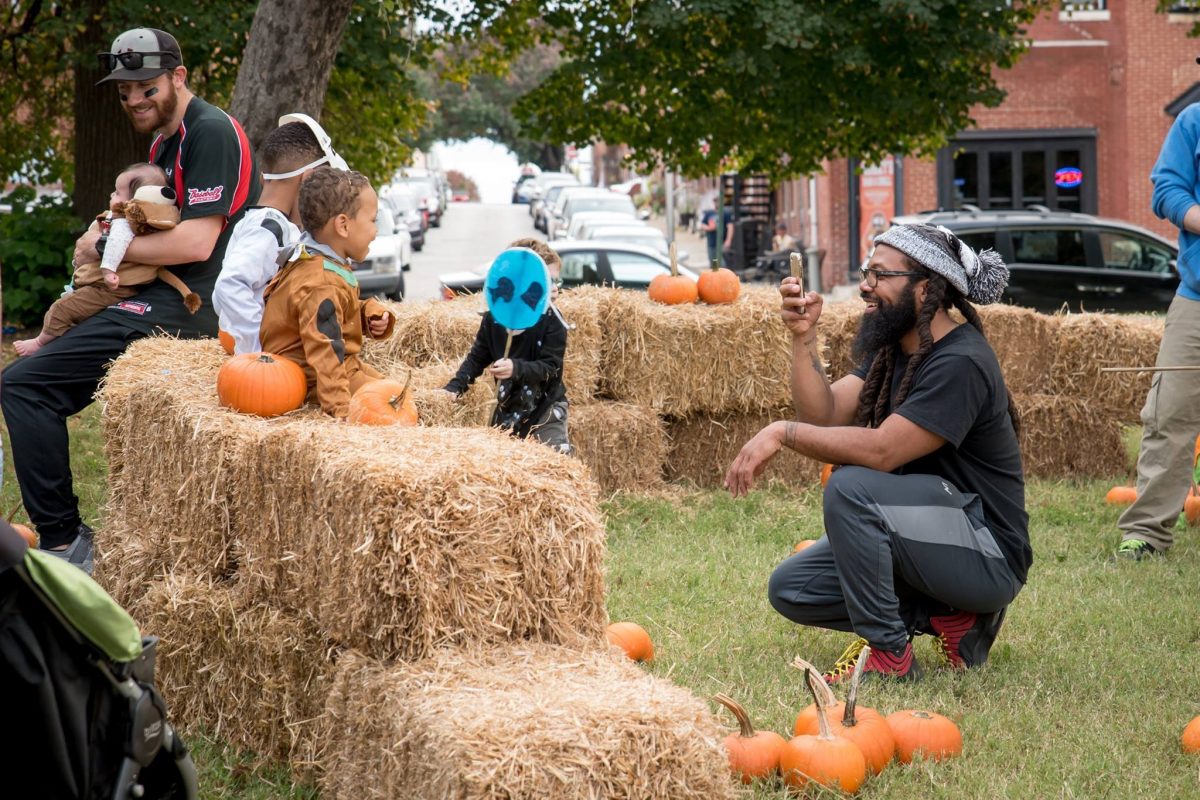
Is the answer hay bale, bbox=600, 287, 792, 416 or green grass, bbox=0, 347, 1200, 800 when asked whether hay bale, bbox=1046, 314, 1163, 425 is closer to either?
green grass, bbox=0, 347, 1200, 800

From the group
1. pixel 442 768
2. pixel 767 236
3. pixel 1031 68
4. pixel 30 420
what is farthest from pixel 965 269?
pixel 767 236

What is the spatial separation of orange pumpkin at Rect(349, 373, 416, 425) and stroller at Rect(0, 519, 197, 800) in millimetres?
1858

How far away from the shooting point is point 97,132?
1324 centimetres

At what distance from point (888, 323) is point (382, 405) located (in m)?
1.77

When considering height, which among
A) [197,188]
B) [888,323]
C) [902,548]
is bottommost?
[902,548]

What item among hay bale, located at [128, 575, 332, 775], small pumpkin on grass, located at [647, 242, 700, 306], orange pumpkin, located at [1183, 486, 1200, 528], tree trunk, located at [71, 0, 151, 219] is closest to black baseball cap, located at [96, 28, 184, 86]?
hay bale, located at [128, 575, 332, 775]

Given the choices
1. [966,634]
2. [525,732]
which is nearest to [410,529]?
[525,732]

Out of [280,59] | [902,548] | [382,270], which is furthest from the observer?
[382,270]

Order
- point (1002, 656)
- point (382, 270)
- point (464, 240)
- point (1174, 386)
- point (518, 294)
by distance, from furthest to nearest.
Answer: point (464, 240)
point (382, 270)
point (1174, 386)
point (518, 294)
point (1002, 656)

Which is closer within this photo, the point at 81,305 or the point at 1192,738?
the point at 1192,738

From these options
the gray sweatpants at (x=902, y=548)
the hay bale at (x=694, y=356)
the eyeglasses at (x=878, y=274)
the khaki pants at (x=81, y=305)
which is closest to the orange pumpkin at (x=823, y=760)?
the gray sweatpants at (x=902, y=548)

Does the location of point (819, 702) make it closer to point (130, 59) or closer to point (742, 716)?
point (742, 716)

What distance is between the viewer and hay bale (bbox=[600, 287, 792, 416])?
355 inches

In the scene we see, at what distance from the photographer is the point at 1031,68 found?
103ft
